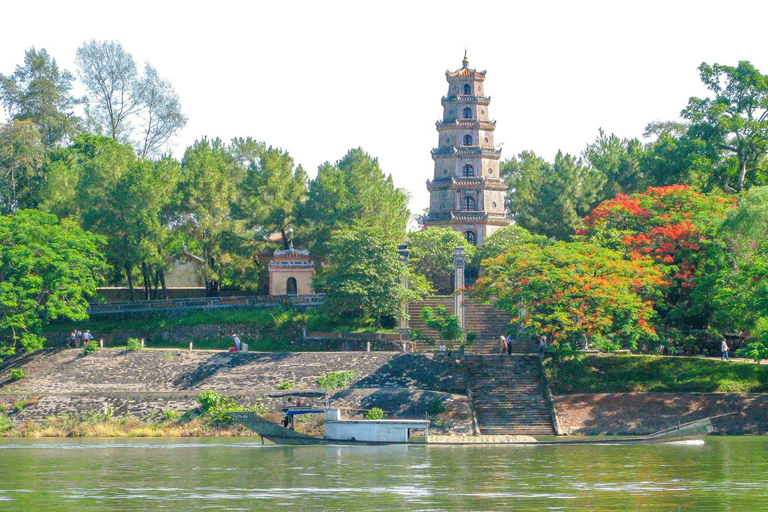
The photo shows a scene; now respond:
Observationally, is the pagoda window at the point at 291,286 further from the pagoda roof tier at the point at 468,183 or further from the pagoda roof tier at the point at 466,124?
the pagoda roof tier at the point at 466,124

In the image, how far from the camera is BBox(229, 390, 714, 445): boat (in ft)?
134

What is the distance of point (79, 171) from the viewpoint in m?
67.8

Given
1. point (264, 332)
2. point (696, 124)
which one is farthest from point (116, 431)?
point (696, 124)

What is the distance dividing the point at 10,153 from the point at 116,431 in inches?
1131

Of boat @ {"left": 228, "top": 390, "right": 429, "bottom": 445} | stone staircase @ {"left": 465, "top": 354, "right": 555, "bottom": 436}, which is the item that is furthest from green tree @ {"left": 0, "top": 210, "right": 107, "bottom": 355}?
stone staircase @ {"left": 465, "top": 354, "right": 555, "bottom": 436}

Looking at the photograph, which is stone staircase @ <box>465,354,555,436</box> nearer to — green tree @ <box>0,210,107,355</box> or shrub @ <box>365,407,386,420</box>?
shrub @ <box>365,407,386,420</box>

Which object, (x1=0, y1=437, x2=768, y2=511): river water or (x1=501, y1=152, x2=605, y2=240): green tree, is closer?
(x1=0, y1=437, x2=768, y2=511): river water

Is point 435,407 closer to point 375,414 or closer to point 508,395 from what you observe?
point 375,414

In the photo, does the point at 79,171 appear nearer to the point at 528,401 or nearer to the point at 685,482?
the point at 528,401

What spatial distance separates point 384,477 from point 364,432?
29.9 feet

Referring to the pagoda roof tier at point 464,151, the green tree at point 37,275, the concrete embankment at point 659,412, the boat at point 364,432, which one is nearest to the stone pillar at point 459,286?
the concrete embankment at point 659,412

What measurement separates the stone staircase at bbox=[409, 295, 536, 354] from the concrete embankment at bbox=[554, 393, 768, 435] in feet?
22.1

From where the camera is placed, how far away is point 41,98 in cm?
7669

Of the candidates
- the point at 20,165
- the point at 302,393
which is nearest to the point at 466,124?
the point at 20,165
